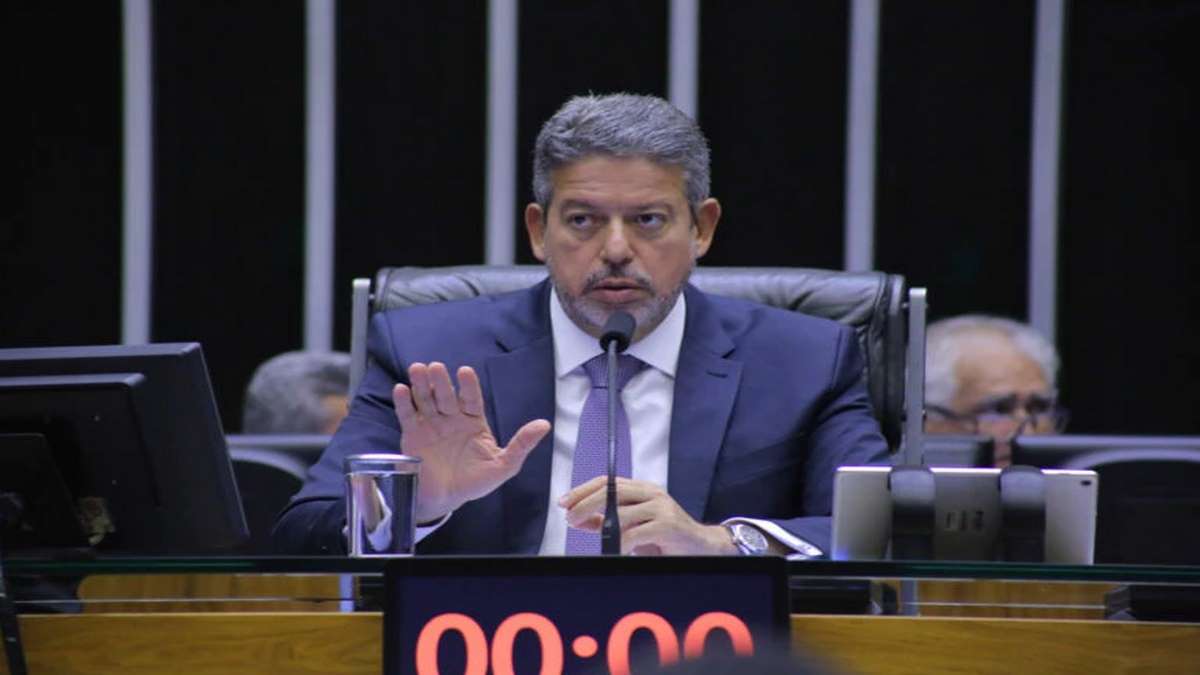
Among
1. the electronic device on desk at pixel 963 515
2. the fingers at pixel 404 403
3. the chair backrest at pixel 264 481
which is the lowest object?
the chair backrest at pixel 264 481

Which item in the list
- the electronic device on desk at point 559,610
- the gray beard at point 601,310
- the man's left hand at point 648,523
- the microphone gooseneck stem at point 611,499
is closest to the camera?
the electronic device on desk at point 559,610

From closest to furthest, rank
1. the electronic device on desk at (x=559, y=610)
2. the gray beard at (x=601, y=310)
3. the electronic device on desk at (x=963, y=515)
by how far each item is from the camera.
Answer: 1. the electronic device on desk at (x=559, y=610)
2. the electronic device on desk at (x=963, y=515)
3. the gray beard at (x=601, y=310)

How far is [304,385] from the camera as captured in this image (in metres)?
4.48

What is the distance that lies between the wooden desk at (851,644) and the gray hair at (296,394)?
244cm

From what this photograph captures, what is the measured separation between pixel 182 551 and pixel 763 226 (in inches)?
159

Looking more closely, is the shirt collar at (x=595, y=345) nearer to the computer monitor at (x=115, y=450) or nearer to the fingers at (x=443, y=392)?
the fingers at (x=443, y=392)

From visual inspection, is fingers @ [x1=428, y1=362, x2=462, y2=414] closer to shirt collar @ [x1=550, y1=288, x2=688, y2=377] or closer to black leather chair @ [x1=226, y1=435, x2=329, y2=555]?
shirt collar @ [x1=550, y1=288, x2=688, y2=377]

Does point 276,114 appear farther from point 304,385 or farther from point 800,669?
point 800,669

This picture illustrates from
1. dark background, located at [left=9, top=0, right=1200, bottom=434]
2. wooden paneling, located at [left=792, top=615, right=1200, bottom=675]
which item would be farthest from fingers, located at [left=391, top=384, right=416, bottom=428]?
dark background, located at [left=9, top=0, right=1200, bottom=434]

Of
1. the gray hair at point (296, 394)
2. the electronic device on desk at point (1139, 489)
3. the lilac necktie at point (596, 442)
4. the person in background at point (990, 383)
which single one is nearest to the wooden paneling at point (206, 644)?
the lilac necktie at point (596, 442)

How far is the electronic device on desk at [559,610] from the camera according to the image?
1839mm

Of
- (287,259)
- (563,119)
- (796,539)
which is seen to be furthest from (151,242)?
(796,539)

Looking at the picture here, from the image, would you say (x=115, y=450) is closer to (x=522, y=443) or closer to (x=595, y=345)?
(x=522, y=443)

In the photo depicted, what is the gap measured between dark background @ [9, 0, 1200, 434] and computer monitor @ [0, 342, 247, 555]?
3.96 metres
